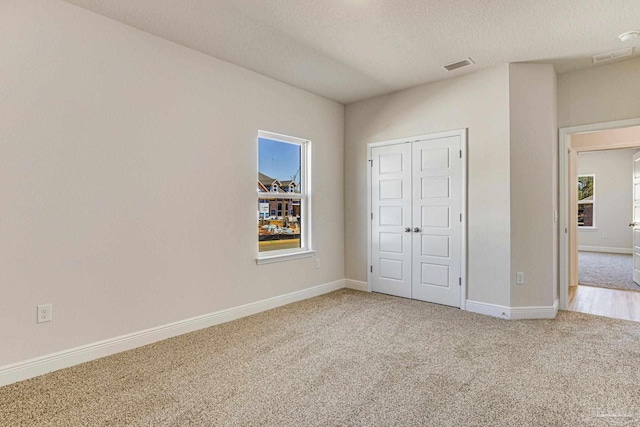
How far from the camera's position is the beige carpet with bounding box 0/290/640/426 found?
1932 mm

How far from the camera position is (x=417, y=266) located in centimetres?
440

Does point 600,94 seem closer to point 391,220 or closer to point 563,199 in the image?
point 563,199

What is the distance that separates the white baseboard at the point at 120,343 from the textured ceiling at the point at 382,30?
2.58 m

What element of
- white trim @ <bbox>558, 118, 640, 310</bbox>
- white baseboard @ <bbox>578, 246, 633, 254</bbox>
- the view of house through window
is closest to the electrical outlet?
the view of house through window

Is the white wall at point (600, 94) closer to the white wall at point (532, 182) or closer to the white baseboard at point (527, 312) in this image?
the white wall at point (532, 182)

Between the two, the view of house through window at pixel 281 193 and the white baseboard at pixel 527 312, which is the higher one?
the view of house through window at pixel 281 193

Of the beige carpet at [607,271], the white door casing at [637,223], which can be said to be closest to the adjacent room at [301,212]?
the beige carpet at [607,271]

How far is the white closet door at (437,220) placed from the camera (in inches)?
160

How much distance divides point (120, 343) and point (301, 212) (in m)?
2.50

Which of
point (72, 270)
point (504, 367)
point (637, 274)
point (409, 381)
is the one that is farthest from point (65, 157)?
point (637, 274)

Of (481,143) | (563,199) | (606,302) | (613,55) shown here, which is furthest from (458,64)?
(606,302)

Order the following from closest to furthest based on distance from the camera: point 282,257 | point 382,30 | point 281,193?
point 382,30
point 282,257
point 281,193

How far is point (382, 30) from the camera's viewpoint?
117 inches

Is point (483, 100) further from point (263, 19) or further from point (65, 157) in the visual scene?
point (65, 157)
